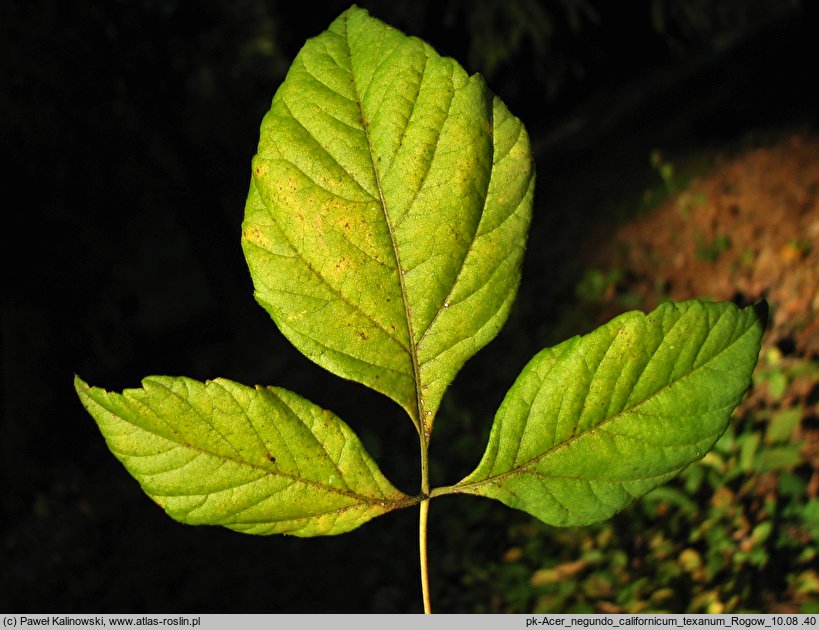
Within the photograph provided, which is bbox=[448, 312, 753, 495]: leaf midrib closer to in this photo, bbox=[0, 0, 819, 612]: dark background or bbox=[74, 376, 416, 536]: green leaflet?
bbox=[74, 376, 416, 536]: green leaflet

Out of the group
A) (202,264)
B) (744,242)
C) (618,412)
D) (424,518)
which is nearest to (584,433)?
(618,412)

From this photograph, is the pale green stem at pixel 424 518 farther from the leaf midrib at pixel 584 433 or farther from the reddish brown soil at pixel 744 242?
the reddish brown soil at pixel 744 242

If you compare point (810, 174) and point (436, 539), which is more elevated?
point (810, 174)

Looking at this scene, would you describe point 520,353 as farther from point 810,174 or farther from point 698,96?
point 698,96

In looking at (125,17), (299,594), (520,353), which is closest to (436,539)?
(299,594)

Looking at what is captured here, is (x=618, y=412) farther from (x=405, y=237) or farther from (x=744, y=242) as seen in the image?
(x=744, y=242)

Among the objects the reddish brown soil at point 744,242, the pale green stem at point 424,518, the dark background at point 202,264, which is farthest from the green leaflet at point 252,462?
the reddish brown soil at point 744,242

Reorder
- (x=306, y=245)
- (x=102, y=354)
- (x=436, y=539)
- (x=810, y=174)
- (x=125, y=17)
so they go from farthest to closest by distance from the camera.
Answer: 1. (x=102, y=354)
2. (x=125, y=17)
3. (x=810, y=174)
4. (x=436, y=539)
5. (x=306, y=245)
